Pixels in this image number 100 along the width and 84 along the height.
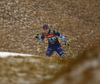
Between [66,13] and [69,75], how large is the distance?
936cm

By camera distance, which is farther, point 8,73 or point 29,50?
point 29,50

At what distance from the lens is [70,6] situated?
10.3 metres

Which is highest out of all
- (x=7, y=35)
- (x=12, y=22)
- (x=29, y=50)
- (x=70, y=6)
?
(x=70, y=6)

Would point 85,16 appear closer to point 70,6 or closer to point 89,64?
point 70,6

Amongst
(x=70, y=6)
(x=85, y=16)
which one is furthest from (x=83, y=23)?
(x=70, y=6)

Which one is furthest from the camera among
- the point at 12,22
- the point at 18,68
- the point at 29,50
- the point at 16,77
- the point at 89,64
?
the point at 12,22

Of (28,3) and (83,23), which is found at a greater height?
(28,3)

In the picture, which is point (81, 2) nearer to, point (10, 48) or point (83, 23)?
point (83, 23)

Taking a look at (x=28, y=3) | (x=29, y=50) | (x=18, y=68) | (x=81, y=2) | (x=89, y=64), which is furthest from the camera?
(x=81, y=2)

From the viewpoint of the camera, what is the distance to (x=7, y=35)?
8.85 metres

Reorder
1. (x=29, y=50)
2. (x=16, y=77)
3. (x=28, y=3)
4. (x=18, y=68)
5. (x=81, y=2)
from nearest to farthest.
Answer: (x=16, y=77), (x=18, y=68), (x=29, y=50), (x=28, y=3), (x=81, y=2)

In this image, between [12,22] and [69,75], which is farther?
[12,22]

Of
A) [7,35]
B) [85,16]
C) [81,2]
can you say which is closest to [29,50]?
[7,35]

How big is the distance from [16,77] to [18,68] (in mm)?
182
